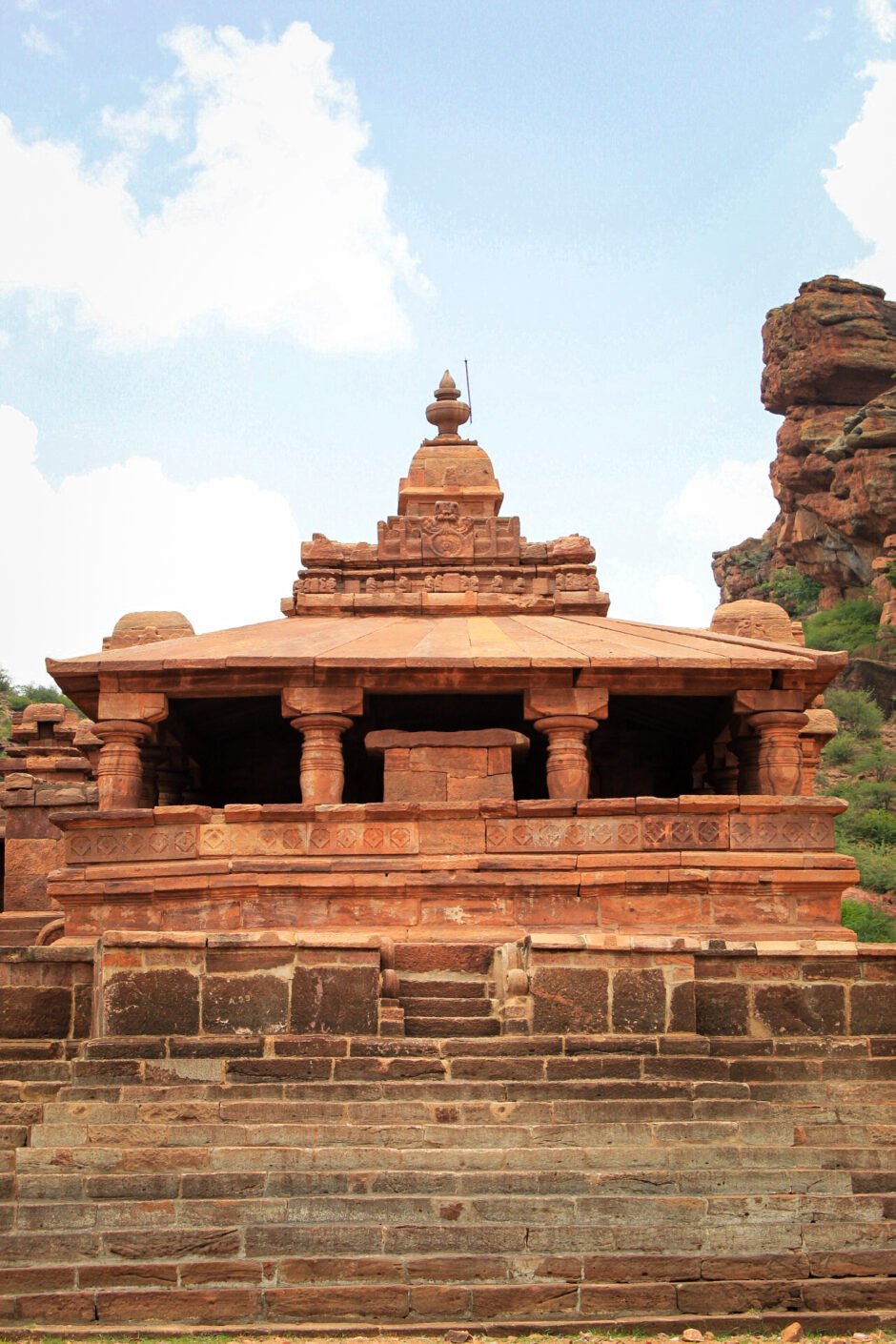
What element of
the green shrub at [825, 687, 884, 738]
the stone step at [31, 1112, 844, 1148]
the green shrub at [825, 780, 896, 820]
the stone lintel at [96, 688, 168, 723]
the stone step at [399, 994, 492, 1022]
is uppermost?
the green shrub at [825, 687, 884, 738]

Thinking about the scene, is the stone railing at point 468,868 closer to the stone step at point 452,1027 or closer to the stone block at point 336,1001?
the stone step at point 452,1027

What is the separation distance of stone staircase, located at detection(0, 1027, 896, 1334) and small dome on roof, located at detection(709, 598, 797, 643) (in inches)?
309

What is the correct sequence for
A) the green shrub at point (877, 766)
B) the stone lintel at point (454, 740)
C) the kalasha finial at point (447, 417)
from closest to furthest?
the stone lintel at point (454, 740)
the kalasha finial at point (447, 417)
the green shrub at point (877, 766)

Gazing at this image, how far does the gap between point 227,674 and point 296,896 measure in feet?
6.99

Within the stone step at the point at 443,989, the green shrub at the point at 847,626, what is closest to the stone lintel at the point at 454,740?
the stone step at the point at 443,989

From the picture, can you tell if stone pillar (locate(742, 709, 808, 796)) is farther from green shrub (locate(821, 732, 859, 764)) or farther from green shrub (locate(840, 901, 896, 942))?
green shrub (locate(821, 732, 859, 764))

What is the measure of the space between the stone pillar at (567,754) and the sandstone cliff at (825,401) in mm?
45107

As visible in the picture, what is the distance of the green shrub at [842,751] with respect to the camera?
176 ft

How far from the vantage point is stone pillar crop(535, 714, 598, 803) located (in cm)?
1451

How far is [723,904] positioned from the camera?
44.7ft

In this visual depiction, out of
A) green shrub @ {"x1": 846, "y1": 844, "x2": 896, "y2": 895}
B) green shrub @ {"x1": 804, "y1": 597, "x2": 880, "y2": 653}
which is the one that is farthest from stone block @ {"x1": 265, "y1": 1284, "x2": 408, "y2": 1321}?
green shrub @ {"x1": 804, "y1": 597, "x2": 880, "y2": 653}

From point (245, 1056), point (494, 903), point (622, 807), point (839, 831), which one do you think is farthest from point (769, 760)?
point (839, 831)

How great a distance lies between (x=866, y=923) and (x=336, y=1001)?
2771 centimetres

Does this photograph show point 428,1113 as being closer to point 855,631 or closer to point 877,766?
point 877,766
